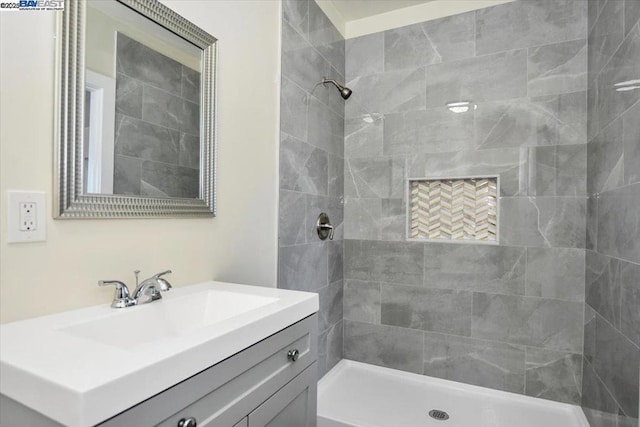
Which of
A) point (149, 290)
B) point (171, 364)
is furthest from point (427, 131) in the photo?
point (171, 364)

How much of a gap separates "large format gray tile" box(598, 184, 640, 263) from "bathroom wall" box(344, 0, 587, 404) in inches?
14.2

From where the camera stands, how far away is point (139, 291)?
1.08m

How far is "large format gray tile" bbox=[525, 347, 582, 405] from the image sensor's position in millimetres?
2090

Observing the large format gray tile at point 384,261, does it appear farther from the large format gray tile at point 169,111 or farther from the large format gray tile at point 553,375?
the large format gray tile at point 169,111

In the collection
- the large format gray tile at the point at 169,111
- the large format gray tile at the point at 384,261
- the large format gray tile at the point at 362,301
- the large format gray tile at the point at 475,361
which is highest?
the large format gray tile at the point at 169,111

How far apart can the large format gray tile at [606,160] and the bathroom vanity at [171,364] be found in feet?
4.77

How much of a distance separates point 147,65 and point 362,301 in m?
2.05

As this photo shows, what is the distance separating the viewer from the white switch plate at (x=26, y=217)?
2.83 feet

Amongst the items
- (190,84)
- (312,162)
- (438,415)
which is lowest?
(438,415)

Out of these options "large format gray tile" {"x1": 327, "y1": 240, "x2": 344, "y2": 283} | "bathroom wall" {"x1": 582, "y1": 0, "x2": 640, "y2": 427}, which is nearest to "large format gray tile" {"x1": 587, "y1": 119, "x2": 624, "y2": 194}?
"bathroom wall" {"x1": 582, "y1": 0, "x2": 640, "y2": 427}

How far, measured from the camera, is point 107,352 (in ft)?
2.22

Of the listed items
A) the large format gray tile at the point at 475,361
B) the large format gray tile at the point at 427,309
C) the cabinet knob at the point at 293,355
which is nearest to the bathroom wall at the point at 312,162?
the large format gray tile at the point at 427,309

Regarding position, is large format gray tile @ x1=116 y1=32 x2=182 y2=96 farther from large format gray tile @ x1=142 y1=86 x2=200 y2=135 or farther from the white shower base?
the white shower base

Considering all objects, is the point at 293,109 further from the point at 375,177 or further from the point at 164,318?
the point at 164,318
